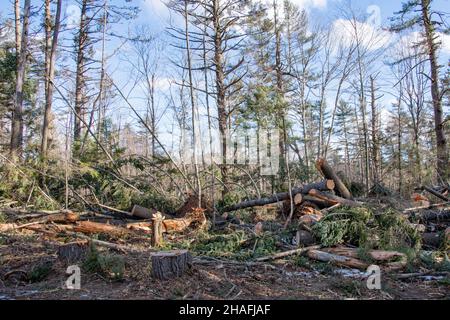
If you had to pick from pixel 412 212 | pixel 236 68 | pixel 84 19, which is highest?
pixel 84 19

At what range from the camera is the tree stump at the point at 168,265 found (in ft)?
14.1

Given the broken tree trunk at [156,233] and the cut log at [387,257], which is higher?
the broken tree trunk at [156,233]

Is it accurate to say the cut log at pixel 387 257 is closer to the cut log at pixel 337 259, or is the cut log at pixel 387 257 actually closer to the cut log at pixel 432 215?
the cut log at pixel 337 259

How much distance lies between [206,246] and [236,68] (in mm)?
9382

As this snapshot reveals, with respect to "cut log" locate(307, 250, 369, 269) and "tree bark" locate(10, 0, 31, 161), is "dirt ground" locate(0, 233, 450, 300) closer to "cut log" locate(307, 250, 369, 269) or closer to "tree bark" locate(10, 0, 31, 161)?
"cut log" locate(307, 250, 369, 269)

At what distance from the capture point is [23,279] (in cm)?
468

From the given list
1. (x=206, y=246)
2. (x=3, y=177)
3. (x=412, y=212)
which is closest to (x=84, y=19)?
(x=3, y=177)

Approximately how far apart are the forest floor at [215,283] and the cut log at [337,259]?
0.52 ft

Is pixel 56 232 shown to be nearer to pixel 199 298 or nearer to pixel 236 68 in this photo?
pixel 199 298

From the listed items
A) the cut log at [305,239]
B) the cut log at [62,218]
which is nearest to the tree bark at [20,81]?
the cut log at [62,218]

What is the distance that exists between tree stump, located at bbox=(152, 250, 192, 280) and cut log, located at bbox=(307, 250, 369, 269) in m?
2.31

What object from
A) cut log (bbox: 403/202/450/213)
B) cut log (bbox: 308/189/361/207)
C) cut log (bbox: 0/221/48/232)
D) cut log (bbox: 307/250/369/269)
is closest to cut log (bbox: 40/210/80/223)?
cut log (bbox: 0/221/48/232)

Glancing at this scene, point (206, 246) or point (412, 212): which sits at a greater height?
point (412, 212)

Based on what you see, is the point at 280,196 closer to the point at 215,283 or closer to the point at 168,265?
the point at 215,283
